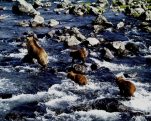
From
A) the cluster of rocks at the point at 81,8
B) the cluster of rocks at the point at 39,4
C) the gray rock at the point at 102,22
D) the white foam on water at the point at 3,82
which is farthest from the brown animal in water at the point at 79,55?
the cluster of rocks at the point at 39,4

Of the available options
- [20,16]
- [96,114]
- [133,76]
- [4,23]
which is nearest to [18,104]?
[96,114]

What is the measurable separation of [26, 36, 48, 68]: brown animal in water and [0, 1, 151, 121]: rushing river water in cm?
64

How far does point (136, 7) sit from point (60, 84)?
99.5ft

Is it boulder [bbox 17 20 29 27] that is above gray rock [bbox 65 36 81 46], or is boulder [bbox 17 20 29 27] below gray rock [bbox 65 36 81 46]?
above

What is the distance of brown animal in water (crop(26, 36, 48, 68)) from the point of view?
2748 centimetres

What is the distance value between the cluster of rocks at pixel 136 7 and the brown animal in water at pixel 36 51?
69.2 feet

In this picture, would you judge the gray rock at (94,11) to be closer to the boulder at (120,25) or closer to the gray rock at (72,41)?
the boulder at (120,25)

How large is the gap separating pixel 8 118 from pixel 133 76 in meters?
10.3

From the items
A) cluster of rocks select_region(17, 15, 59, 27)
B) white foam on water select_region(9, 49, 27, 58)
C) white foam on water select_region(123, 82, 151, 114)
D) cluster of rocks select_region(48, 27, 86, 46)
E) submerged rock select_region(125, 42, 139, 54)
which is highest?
cluster of rocks select_region(17, 15, 59, 27)

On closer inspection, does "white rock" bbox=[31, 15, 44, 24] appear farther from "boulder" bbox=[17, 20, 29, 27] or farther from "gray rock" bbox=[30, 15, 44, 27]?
"boulder" bbox=[17, 20, 29, 27]

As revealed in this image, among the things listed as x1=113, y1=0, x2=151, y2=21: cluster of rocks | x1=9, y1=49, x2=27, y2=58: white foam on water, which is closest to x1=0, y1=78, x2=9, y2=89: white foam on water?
x1=9, y1=49, x2=27, y2=58: white foam on water

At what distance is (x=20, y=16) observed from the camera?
1818 inches

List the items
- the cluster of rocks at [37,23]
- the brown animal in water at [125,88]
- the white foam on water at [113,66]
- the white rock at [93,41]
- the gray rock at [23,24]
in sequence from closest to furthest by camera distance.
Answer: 1. the brown animal in water at [125,88]
2. the white foam on water at [113,66]
3. the white rock at [93,41]
4. the gray rock at [23,24]
5. the cluster of rocks at [37,23]

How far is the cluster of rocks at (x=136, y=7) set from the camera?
4697 centimetres
